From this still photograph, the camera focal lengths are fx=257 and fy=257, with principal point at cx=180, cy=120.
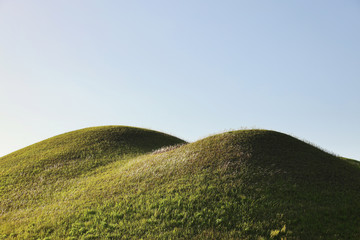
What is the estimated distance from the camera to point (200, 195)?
632 inches

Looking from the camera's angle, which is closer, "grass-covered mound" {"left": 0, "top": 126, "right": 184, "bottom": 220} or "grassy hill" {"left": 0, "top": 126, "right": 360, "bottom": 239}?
"grassy hill" {"left": 0, "top": 126, "right": 360, "bottom": 239}

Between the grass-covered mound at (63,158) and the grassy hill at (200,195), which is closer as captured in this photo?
the grassy hill at (200,195)

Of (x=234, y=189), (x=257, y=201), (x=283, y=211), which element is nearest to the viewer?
(x=283, y=211)

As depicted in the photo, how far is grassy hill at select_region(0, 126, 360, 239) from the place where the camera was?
1361 cm

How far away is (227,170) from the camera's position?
62.3ft

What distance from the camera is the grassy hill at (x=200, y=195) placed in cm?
1361

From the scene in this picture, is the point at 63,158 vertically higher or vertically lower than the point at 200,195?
higher

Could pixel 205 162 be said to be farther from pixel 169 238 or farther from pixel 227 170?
pixel 169 238

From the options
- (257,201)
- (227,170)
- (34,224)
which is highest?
(227,170)

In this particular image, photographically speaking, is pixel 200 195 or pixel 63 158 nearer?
pixel 200 195

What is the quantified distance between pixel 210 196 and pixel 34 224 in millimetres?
11611

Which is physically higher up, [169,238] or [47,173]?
[47,173]

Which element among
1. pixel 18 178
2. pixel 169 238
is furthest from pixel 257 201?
pixel 18 178

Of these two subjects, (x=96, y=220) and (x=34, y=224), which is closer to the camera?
(x=96, y=220)
